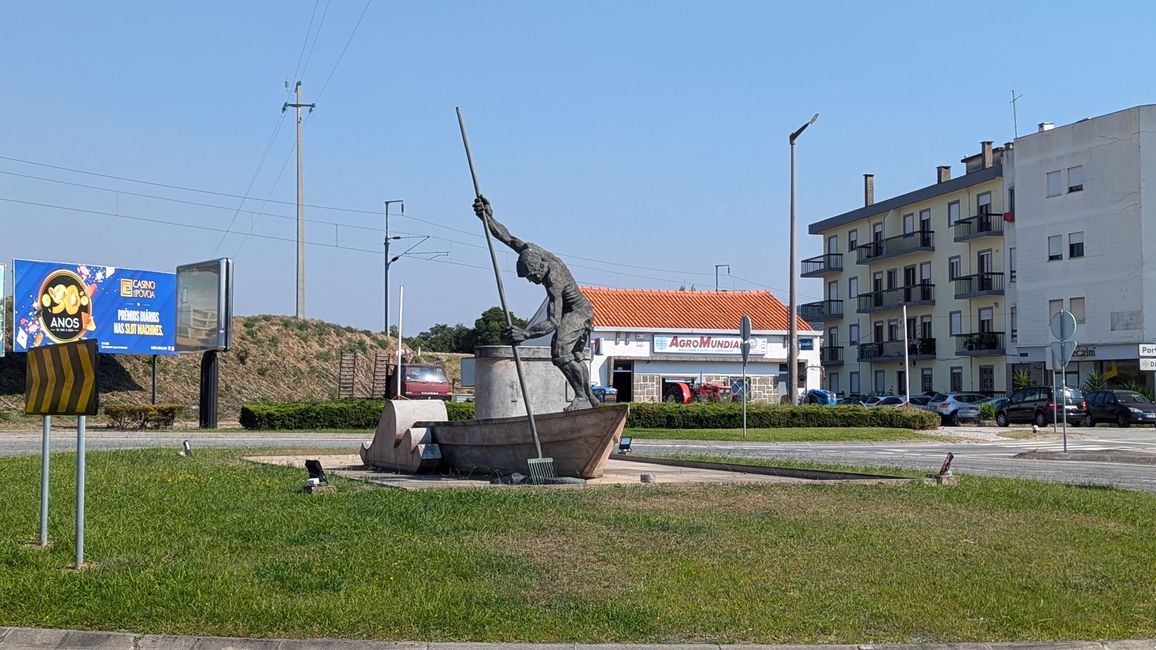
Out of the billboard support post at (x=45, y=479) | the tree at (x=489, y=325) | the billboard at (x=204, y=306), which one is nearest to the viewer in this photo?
the billboard support post at (x=45, y=479)

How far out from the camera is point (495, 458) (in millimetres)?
14367

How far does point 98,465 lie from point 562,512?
352 inches

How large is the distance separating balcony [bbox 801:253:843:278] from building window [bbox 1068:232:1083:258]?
2149 cm

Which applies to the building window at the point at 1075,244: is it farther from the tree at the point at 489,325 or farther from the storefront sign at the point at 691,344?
the tree at the point at 489,325

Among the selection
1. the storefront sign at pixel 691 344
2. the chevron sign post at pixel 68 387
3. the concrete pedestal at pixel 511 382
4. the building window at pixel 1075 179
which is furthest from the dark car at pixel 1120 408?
the chevron sign post at pixel 68 387

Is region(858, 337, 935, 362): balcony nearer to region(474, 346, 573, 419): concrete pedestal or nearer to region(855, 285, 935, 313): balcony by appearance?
region(855, 285, 935, 313): balcony

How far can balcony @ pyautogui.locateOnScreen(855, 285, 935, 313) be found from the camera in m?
65.9

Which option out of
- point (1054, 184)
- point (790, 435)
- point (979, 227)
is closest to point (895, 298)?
point (979, 227)

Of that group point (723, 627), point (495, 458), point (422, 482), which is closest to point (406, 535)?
point (723, 627)

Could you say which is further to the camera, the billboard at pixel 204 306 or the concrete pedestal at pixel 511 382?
the billboard at pixel 204 306

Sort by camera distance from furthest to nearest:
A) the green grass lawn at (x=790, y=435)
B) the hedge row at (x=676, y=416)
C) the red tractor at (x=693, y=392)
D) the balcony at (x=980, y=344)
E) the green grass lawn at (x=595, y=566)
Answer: the balcony at (x=980, y=344) → the red tractor at (x=693, y=392) → the hedge row at (x=676, y=416) → the green grass lawn at (x=790, y=435) → the green grass lawn at (x=595, y=566)

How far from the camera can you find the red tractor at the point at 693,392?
54.9 meters

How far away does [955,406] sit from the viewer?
162ft

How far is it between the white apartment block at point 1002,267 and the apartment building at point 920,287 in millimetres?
88
